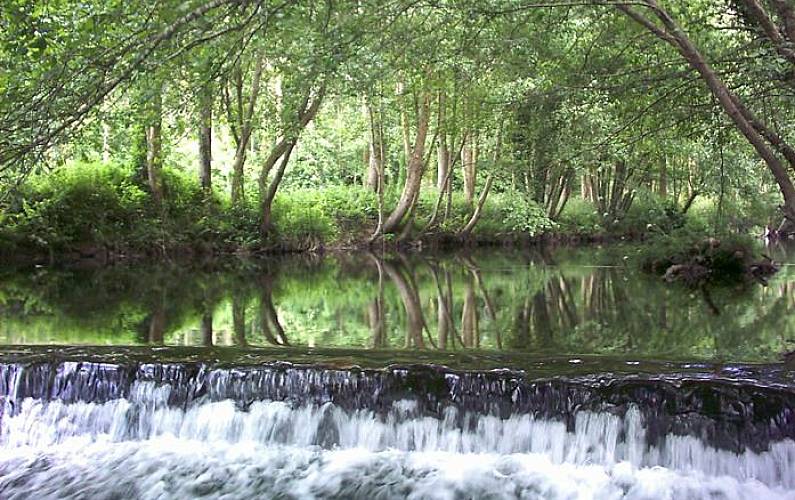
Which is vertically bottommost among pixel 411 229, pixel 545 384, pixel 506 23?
pixel 545 384

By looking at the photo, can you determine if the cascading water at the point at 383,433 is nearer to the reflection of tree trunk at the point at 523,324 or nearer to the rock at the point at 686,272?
the reflection of tree trunk at the point at 523,324

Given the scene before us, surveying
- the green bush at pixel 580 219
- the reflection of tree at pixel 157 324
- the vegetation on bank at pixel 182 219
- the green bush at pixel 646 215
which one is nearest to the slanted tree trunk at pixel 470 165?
the vegetation on bank at pixel 182 219

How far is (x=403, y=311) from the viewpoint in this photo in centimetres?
1178

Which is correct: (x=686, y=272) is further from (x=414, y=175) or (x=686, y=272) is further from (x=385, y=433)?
(x=385, y=433)

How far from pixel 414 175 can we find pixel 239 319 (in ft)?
48.4

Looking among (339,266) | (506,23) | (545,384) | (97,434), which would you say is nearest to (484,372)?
(545,384)

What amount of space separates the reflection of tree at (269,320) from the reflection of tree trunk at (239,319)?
256 mm

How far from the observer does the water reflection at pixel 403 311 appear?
8812mm

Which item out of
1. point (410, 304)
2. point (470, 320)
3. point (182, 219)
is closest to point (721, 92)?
point (470, 320)

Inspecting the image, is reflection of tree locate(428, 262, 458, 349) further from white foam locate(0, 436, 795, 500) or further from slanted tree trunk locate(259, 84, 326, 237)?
slanted tree trunk locate(259, 84, 326, 237)

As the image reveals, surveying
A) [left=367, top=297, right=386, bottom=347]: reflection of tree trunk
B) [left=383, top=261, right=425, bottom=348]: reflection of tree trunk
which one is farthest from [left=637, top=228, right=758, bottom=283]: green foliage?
[left=367, top=297, right=386, bottom=347]: reflection of tree trunk

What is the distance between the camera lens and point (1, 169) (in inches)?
208

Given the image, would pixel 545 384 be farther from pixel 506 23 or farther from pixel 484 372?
pixel 506 23

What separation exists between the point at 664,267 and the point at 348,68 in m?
9.04
